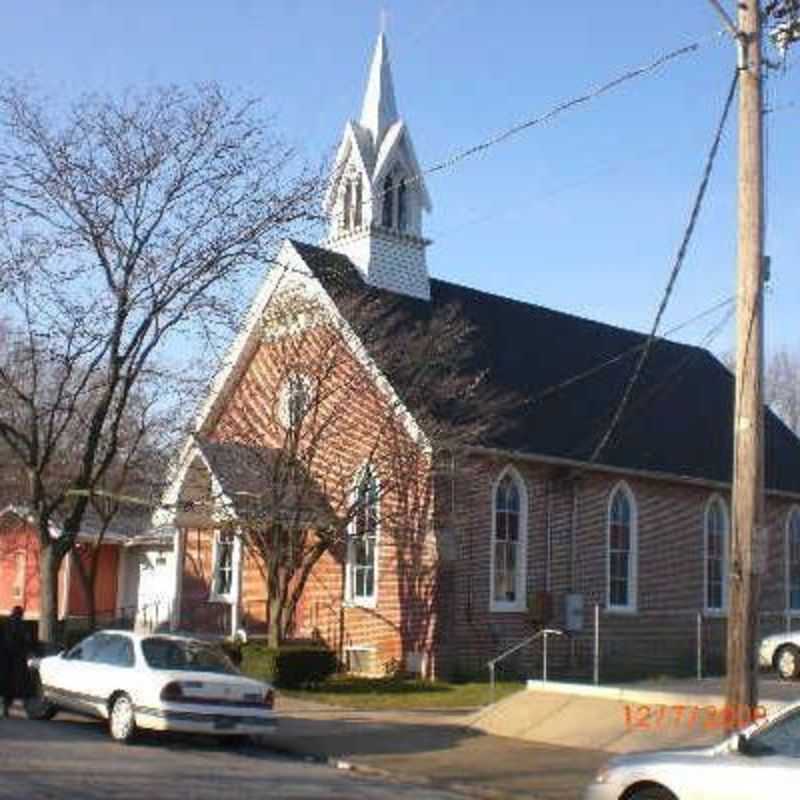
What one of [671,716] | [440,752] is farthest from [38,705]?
[671,716]

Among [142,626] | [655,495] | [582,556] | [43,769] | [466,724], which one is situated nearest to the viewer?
[43,769]

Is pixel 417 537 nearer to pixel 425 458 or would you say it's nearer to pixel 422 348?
pixel 425 458

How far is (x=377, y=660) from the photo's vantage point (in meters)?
27.1

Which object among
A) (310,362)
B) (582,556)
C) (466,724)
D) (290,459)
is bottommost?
(466,724)

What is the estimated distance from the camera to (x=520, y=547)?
28172mm

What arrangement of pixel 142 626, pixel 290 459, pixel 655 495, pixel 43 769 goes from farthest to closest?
1. pixel 142 626
2. pixel 655 495
3. pixel 290 459
4. pixel 43 769

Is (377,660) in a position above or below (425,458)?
below

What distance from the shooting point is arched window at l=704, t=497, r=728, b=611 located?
3291cm

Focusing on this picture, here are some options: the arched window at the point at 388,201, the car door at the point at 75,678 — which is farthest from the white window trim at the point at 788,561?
the car door at the point at 75,678

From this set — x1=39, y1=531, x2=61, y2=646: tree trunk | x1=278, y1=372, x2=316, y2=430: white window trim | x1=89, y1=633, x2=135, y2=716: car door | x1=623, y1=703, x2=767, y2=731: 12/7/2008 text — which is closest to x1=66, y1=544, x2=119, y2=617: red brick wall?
x1=278, y1=372, x2=316, y2=430: white window trim

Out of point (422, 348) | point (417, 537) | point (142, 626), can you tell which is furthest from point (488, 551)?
point (142, 626)

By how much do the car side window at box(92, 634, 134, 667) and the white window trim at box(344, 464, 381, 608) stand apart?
31.1 ft

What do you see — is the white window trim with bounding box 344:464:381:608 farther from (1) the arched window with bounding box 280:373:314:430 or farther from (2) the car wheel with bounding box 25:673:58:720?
(2) the car wheel with bounding box 25:673:58:720

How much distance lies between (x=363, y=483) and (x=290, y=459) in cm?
157
